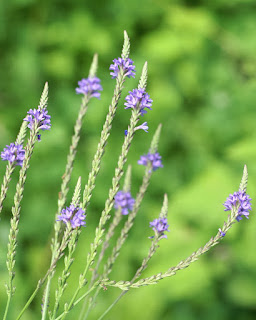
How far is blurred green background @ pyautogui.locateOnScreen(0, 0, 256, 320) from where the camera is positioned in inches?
131

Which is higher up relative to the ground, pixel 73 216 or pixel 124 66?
pixel 124 66

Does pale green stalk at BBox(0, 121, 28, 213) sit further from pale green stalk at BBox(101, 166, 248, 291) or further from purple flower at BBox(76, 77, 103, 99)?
pale green stalk at BBox(101, 166, 248, 291)

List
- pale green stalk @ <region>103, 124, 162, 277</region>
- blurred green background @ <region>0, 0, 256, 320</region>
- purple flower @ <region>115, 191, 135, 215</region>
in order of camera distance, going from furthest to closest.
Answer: blurred green background @ <region>0, 0, 256, 320</region>
purple flower @ <region>115, 191, 135, 215</region>
pale green stalk @ <region>103, 124, 162, 277</region>

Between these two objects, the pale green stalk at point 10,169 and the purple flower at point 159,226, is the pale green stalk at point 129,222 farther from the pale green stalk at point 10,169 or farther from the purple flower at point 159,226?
the pale green stalk at point 10,169

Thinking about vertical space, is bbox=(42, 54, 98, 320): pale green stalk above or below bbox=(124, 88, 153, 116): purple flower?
below

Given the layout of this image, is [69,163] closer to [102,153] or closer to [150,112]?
[102,153]

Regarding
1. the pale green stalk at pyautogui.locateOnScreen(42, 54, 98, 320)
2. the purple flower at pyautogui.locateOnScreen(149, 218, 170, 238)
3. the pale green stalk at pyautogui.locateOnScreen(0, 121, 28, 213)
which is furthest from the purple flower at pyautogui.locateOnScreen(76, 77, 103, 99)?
the purple flower at pyautogui.locateOnScreen(149, 218, 170, 238)

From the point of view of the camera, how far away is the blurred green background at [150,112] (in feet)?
10.9

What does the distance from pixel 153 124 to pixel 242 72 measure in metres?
0.75

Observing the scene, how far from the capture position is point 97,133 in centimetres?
386

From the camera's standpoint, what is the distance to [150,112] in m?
3.98

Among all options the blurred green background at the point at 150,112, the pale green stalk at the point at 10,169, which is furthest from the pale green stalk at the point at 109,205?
the blurred green background at the point at 150,112

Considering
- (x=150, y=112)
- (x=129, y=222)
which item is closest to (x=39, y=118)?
(x=129, y=222)

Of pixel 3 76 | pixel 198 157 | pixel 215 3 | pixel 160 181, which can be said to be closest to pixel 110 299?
pixel 160 181
